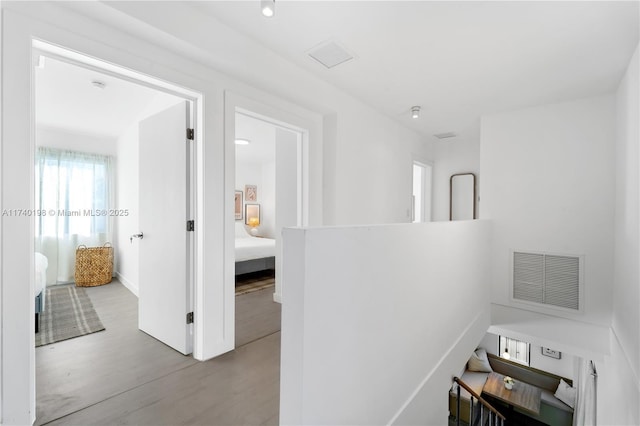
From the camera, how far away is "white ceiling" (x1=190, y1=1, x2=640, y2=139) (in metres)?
1.78

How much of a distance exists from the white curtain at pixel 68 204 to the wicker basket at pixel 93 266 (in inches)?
9.5

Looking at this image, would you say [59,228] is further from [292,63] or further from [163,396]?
[292,63]

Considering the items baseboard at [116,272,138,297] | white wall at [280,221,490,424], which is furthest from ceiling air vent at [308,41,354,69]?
baseboard at [116,272,138,297]

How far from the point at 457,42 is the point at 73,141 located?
5.35 metres

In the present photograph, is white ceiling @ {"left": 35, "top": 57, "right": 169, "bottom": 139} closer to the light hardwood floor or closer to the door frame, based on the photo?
the door frame

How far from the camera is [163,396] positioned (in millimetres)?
1694

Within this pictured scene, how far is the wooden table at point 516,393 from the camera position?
4.98 metres

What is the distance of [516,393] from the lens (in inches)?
205

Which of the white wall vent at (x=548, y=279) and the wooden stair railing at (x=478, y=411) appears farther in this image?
the white wall vent at (x=548, y=279)

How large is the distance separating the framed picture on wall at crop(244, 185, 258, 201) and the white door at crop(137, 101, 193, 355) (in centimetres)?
435

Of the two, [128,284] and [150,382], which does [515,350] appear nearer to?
[150,382]

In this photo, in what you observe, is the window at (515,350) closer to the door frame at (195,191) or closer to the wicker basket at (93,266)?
the door frame at (195,191)

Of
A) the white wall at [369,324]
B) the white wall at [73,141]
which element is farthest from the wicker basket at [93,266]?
the white wall at [369,324]

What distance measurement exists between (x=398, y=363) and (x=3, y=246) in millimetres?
2081
